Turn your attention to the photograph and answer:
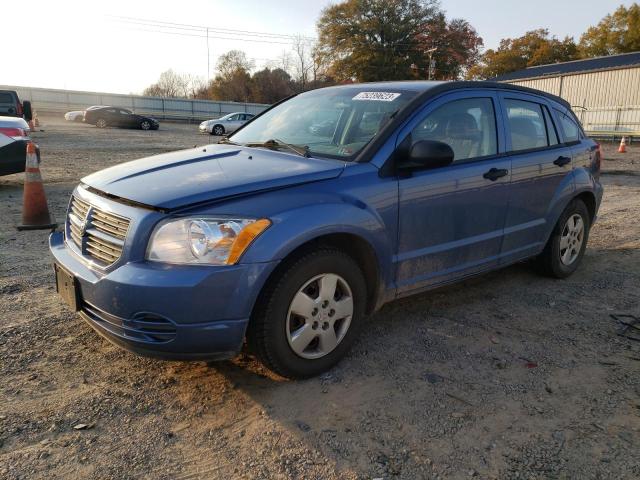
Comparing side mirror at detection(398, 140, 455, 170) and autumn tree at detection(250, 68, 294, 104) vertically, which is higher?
autumn tree at detection(250, 68, 294, 104)

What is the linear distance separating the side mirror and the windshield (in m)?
0.30

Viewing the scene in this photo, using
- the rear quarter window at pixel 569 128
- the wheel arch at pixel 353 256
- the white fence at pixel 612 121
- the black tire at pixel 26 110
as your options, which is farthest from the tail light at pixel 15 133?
the white fence at pixel 612 121

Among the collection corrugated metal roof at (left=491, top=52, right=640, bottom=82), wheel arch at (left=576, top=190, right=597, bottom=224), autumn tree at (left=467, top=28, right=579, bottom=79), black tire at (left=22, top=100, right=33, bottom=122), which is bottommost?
wheel arch at (left=576, top=190, right=597, bottom=224)

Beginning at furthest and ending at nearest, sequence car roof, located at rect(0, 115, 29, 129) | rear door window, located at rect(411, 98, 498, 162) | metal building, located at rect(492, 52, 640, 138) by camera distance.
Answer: metal building, located at rect(492, 52, 640, 138) < car roof, located at rect(0, 115, 29, 129) < rear door window, located at rect(411, 98, 498, 162)

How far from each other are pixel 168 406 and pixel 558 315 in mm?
2943

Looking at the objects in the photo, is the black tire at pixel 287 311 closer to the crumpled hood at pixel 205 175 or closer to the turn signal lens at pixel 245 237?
the turn signal lens at pixel 245 237

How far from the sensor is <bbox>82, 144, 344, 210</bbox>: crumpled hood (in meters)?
2.66

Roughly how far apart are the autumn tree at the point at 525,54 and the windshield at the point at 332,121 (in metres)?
55.6

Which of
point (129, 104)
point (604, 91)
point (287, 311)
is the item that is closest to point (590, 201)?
point (287, 311)

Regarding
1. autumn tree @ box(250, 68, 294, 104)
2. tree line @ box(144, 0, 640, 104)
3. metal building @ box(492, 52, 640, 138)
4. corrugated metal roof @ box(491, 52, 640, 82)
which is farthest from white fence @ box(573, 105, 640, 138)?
autumn tree @ box(250, 68, 294, 104)

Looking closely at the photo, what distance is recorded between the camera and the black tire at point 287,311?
2660 millimetres

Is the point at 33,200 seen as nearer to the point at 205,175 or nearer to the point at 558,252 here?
the point at 205,175

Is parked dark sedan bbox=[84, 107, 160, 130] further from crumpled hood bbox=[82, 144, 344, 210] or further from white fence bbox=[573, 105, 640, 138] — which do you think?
crumpled hood bbox=[82, 144, 344, 210]

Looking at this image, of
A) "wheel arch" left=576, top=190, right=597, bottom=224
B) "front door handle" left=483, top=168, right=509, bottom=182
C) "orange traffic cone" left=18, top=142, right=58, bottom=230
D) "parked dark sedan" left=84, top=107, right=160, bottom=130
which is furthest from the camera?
"parked dark sedan" left=84, top=107, right=160, bottom=130
